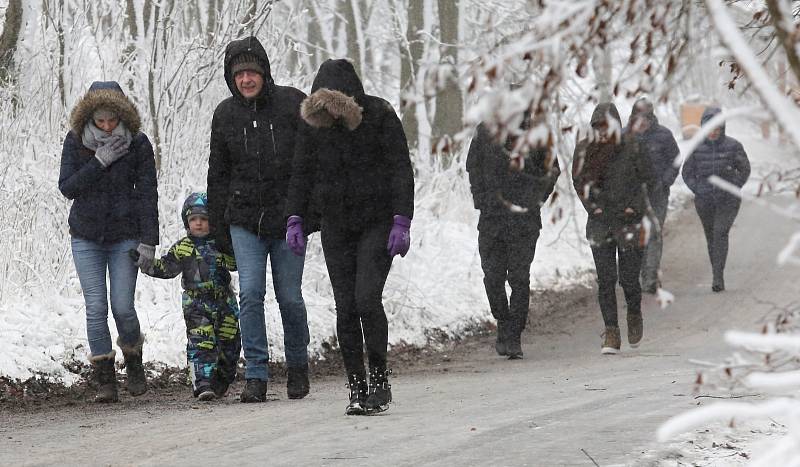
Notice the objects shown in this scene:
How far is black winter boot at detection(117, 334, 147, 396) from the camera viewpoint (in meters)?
8.43

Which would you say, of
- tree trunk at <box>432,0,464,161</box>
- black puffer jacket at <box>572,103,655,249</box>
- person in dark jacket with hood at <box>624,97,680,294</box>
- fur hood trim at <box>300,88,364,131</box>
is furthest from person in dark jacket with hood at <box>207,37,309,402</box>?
tree trunk at <box>432,0,464,161</box>

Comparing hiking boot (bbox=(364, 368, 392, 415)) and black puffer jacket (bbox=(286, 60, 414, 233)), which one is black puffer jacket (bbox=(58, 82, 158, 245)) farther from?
hiking boot (bbox=(364, 368, 392, 415))

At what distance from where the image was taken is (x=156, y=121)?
458 inches

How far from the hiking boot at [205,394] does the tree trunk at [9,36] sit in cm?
400

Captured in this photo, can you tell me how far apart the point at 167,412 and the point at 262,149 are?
1.74 meters

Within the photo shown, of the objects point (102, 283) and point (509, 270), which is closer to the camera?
point (102, 283)

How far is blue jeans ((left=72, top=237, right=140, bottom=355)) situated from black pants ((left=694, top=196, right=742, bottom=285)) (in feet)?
26.1

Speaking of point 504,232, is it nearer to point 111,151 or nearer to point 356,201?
point 111,151

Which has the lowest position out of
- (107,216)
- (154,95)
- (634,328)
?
(634,328)

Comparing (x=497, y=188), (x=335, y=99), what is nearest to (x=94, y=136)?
(x=335, y=99)

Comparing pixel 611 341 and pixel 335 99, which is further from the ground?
pixel 335 99

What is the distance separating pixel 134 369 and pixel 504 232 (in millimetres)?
3585

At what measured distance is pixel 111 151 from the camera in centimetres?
827

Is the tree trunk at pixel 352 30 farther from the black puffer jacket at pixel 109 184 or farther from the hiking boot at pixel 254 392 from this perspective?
the hiking boot at pixel 254 392
